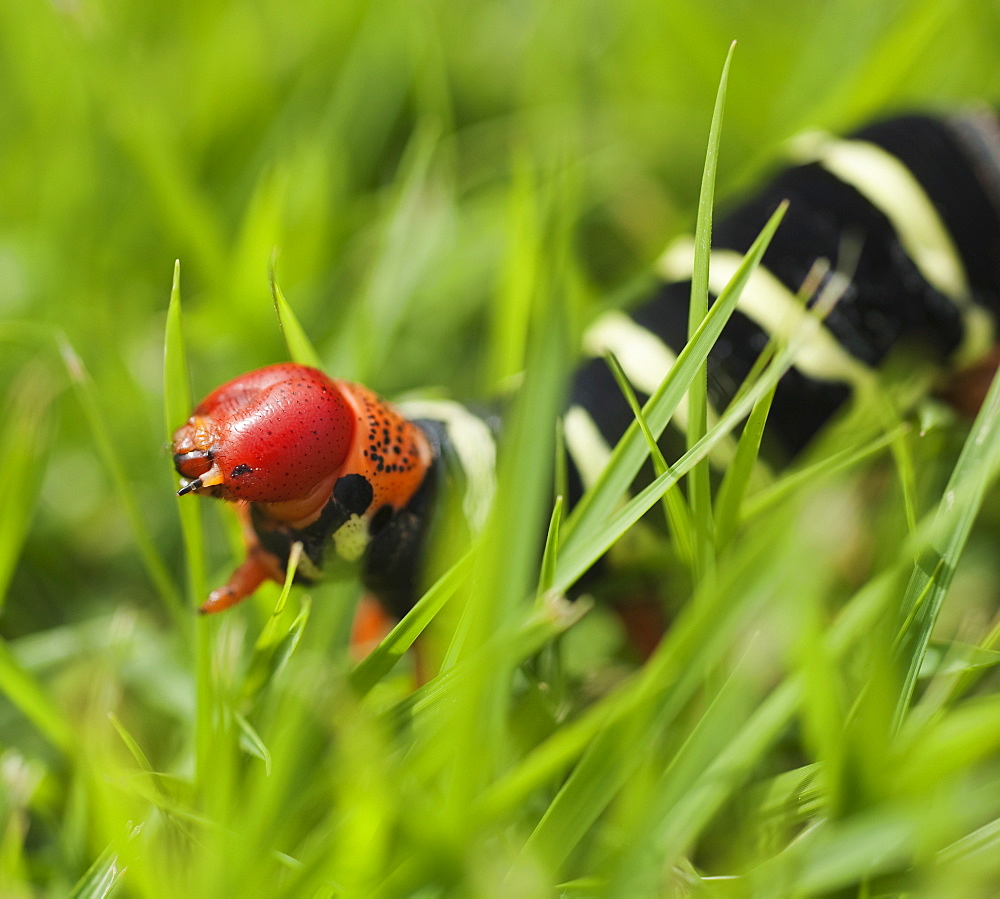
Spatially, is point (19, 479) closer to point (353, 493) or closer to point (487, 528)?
point (353, 493)

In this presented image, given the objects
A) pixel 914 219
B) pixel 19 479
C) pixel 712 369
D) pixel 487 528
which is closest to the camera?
pixel 487 528

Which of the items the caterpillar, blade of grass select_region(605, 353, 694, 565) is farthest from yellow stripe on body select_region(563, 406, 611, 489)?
blade of grass select_region(605, 353, 694, 565)

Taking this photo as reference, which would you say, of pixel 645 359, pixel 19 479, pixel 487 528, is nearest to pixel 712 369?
pixel 645 359

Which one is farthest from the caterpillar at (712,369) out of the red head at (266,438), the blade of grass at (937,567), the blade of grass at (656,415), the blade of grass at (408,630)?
the blade of grass at (937,567)

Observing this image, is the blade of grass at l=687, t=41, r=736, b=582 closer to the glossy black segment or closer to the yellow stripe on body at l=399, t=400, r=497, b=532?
the yellow stripe on body at l=399, t=400, r=497, b=532

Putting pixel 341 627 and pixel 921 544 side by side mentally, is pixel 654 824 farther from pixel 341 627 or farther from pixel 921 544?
pixel 341 627

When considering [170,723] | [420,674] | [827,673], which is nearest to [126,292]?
[170,723]

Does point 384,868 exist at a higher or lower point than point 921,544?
lower
